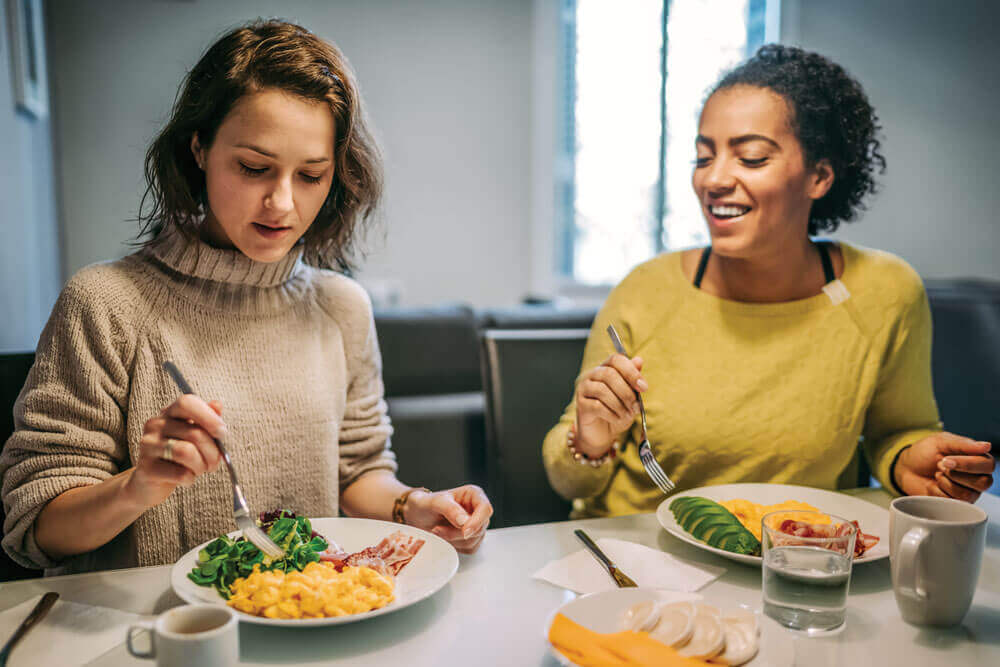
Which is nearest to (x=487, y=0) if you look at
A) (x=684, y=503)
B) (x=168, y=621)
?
(x=684, y=503)

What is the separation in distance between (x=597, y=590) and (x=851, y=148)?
0.97m

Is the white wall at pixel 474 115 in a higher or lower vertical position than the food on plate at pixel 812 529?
higher

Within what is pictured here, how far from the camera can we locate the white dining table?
672mm

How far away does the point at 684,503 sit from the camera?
96 centimetres

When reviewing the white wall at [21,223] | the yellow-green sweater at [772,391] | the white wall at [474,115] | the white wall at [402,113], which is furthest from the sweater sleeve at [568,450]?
the white wall at [402,113]

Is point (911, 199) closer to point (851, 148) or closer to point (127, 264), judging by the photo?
point (851, 148)

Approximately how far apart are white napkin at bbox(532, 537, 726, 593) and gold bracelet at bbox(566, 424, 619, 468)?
250 millimetres

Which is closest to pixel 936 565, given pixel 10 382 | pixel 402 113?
pixel 10 382

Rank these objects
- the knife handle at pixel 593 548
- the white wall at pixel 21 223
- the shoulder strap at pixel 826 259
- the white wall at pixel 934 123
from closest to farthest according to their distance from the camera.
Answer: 1. the knife handle at pixel 593 548
2. the shoulder strap at pixel 826 259
3. the white wall at pixel 21 223
4. the white wall at pixel 934 123

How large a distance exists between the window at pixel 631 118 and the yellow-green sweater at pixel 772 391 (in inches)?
138

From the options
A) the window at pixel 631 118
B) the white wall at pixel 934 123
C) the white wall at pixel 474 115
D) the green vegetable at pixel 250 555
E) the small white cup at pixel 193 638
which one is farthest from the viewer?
the window at pixel 631 118

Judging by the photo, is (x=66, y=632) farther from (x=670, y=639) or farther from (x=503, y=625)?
(x=670, y=639)

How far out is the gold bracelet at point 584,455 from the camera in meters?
1.18

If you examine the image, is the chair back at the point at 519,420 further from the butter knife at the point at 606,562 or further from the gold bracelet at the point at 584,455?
the butter knife at the point at 606,562
